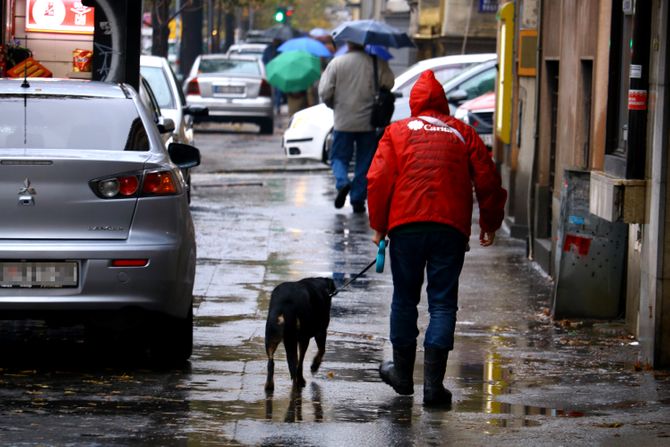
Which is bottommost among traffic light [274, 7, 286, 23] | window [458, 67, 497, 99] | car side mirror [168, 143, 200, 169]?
Result: car side mirror [168, 143, 200, 169]

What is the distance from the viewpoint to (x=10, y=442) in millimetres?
6688

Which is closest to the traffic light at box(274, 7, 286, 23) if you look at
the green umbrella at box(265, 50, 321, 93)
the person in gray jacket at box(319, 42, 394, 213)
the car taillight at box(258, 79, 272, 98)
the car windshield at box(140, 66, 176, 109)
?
the green umbrella at box(265, 50, 321, 93)

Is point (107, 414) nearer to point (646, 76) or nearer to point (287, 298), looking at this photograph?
point (287, 298)

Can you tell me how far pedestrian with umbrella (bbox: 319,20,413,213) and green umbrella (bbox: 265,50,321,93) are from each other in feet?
60.7

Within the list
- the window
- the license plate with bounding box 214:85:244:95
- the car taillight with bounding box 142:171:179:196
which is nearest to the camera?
the car taillight with bounding box 142:171:179:196

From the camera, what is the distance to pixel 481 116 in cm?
2022

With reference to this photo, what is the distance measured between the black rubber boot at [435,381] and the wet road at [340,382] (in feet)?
0.32

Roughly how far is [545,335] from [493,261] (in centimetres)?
384

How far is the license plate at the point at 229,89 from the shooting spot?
3400cm

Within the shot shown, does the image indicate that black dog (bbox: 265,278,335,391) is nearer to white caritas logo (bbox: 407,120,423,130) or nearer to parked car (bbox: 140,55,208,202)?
white caritas logo (bbox: 407,120,423,130)

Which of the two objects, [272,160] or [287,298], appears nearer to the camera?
[287,298]

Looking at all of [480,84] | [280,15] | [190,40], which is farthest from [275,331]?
[280,15]

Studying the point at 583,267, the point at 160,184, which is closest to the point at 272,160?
the point at 583,267

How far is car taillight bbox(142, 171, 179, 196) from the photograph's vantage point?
27.5 feet
